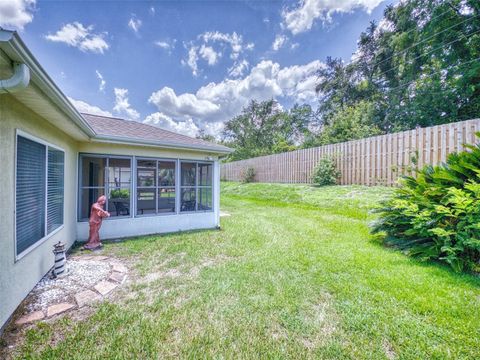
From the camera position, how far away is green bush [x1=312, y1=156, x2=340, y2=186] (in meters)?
11.1

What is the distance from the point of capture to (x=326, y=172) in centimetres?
1115

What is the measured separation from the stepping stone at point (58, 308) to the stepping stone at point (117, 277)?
2.21ft

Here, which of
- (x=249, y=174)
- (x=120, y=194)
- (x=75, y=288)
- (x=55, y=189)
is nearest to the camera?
(x=75, y=288)

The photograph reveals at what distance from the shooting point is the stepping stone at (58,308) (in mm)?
2535

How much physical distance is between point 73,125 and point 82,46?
5263 millimetres

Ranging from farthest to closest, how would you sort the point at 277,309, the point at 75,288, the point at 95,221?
the point at 95,221, the point at 75,288, the point at 277,309

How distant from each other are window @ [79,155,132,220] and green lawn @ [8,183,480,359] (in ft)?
4.48

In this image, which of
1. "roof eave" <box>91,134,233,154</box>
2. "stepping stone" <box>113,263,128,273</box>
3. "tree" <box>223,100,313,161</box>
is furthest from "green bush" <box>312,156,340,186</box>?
"tree" <box>223,100,313,161</box>

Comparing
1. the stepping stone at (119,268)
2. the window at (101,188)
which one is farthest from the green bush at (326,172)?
the stepping stone at (119,268)

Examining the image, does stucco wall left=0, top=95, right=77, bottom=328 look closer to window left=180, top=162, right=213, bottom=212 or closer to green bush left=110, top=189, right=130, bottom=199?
green bush left=110, top=189, right=130, bottom=199

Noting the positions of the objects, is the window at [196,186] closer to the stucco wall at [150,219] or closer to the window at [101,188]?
the stucco wall at [150,219]

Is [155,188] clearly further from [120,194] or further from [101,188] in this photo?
[101,188]

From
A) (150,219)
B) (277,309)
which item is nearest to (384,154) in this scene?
(277,309)

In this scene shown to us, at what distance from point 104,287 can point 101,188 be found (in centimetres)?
304
